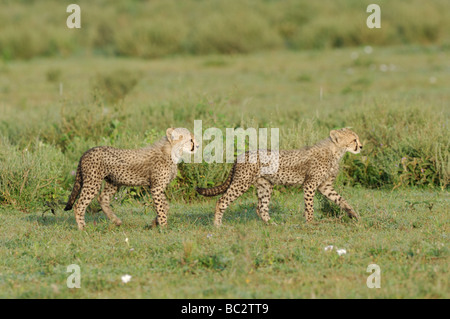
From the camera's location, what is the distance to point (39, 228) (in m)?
8.10

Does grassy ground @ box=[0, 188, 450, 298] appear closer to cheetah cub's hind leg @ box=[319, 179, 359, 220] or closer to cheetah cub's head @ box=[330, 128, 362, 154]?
cheetah cub's hind leg @ box=[319, 179, 359, 220]

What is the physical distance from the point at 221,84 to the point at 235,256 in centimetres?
1201

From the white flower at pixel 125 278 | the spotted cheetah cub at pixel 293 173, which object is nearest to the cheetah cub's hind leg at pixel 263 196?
the spotted cheetah cub at pixel 293 173

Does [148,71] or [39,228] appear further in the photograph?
[148,71]

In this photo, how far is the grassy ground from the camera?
593cm

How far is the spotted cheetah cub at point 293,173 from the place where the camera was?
26.3 feet

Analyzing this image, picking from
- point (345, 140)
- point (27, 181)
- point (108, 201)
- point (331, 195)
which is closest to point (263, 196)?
point (331, 195)

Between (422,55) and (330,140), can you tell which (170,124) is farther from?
(422,55)

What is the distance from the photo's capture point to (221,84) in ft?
59.8

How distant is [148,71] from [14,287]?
51.5ft

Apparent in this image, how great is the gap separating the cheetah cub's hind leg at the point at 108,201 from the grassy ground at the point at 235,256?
0.30 ft

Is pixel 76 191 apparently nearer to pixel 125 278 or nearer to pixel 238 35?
pixel 125 278
